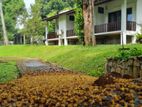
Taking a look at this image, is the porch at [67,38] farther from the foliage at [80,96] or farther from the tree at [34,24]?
the foliage at [80,96]

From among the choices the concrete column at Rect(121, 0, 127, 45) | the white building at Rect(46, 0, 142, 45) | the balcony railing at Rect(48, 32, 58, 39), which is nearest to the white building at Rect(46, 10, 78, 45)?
the balcony railing at Rect(48, 32, 58, 39)

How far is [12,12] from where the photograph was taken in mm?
60469

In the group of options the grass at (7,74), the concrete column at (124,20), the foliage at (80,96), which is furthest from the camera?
the concrete column at (124,20)

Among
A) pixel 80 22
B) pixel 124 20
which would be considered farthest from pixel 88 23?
pixel 80 22

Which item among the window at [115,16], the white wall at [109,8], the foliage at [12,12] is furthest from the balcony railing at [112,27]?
the foliage at [12,12]

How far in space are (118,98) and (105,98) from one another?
255 mm

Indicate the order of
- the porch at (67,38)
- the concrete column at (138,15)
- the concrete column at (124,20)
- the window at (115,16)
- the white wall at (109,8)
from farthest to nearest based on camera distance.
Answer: the porch at (67,38) < the window at (115,16) < the white wall at (109,8) < the concrete column at (138,15) < the concrete column at (124,20)

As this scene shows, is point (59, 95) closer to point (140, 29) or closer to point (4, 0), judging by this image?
point (140, 29)

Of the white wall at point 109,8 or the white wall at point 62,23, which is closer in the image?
the white wall at point 109,8

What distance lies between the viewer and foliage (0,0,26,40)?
5988 cm

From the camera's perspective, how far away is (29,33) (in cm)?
4703

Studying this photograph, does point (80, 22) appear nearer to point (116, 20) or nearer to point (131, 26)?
point (116, 20)

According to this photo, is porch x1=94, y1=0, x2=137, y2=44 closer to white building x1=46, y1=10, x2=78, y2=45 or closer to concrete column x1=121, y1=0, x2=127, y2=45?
concrete column x1=121, y1=0, x2=127, y2=45

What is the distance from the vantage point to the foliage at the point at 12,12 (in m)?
59.9
